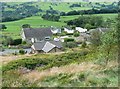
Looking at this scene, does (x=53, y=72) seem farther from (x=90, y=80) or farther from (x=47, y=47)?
(x=47, y=47)

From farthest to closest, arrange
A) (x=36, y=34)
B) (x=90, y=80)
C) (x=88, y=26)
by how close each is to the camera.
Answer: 1. (x=88, y=26)
2. (x=36, y=34)
3. (x=90, y=80)

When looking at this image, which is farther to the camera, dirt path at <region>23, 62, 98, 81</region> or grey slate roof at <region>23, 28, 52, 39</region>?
grey slate roof at <region>23, 28, 52, 39</region>

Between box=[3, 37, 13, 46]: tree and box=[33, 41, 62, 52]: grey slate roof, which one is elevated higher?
box=[33, 41, 62, 52]: grey slate roof

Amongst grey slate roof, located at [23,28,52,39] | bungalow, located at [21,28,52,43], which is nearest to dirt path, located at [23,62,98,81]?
bungalow, located at [21,28,52,43]

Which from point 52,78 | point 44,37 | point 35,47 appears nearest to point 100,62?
point 52,78

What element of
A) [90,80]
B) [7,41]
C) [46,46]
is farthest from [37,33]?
[90,80]

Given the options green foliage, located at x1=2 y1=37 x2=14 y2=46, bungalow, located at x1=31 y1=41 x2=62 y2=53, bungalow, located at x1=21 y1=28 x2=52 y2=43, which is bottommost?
bungalow, located at x1=21 y1=28 x2=52 y2=43

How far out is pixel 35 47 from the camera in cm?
3578

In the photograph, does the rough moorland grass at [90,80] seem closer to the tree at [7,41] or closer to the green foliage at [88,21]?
the tree at [7,41]

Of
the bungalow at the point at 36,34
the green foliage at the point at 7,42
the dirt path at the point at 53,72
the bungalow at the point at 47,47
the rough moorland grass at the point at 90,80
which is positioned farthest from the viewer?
the bungalow at the point at 36,34

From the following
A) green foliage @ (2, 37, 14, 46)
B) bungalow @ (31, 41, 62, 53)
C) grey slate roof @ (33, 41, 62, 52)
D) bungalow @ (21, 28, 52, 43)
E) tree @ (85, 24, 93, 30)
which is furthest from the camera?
tree @ (85, 24, 93, 30)

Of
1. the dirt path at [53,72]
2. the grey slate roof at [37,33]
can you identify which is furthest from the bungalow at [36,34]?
the dirt path at [53,72]

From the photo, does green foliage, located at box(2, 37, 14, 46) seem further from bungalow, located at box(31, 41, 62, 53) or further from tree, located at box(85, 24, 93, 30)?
tree, located at box(85, 24, 93, 30)

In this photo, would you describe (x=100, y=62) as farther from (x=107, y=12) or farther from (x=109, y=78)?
(x=107, y=12)
